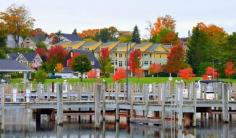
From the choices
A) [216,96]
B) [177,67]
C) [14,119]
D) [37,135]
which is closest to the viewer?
[37,135]

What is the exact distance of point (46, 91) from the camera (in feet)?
203

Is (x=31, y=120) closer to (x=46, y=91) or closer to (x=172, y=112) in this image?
(x=46, y=91)

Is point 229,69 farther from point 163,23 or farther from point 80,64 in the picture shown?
point 163,23

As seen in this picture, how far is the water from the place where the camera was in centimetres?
5000

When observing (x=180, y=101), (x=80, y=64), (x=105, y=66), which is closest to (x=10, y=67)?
(x=80, y=64)

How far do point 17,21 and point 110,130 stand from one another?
336ft

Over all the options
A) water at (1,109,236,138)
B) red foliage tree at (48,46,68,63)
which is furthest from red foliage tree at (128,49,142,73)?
water at (1,109,236,138)

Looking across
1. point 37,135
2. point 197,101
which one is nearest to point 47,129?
point 37,135

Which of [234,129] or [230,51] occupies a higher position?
[230,51]

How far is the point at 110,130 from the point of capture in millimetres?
53312

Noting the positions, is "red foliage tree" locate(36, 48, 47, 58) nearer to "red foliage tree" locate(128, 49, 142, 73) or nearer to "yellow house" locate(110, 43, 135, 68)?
"yellow house" locate(110, 43, 135, 68)

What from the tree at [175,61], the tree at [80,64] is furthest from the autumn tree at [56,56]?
the tree at [175,61]

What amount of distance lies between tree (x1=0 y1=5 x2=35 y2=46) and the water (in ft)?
309

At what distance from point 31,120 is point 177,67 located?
63.9 metres
